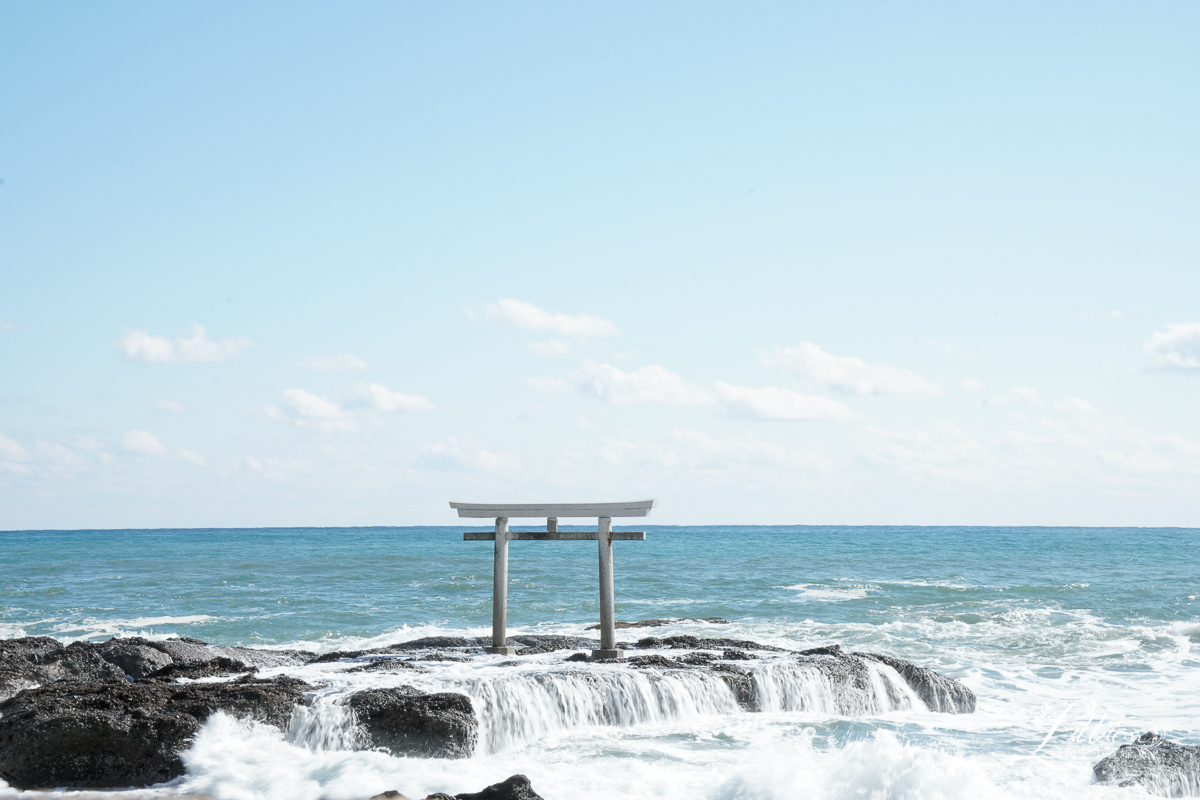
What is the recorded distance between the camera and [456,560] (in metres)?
53.9

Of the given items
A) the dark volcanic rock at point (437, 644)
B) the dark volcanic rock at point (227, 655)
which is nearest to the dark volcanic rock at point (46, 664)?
the dark volcanic rock at point (227, 655)

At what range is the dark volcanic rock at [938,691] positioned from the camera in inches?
553

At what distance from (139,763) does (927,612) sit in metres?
22.4

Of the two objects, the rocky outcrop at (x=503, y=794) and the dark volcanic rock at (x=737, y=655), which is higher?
the dark volcanic rock at (x=737, y=655)

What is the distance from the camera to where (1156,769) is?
1003 cm

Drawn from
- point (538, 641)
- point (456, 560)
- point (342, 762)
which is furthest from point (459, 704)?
point (456, 560)

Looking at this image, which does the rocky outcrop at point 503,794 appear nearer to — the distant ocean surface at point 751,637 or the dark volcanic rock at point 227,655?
the distant ocean surface at point 751,637

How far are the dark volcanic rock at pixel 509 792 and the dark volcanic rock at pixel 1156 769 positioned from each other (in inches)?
244

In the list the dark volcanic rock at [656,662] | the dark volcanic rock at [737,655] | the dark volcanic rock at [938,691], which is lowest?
the dark volcanic rock at [938,691]

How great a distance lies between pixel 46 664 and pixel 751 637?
1337 centimetres

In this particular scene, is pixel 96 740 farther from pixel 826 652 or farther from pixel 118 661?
pixel 826 652

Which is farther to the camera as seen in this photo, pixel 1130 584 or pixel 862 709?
pixel 1130 584

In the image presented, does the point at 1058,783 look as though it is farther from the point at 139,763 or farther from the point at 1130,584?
the point at 1130,584

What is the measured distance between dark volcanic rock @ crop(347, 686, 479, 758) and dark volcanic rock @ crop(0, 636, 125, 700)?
4960mm
